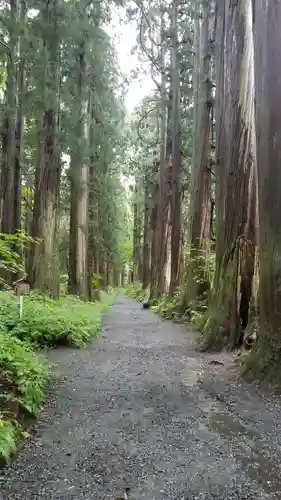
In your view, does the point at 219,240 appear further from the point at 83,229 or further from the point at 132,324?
the point at 83,229

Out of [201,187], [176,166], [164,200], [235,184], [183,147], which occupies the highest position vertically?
[183,147]

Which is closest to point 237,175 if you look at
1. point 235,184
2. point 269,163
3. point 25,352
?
point 235,184

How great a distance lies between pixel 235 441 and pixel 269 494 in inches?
31.4

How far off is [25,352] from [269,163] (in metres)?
3.55

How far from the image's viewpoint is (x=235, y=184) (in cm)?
735

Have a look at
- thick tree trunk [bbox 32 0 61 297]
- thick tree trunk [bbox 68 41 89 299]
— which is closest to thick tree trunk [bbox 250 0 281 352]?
thick tree trunk [bbox 32 0 61 297]

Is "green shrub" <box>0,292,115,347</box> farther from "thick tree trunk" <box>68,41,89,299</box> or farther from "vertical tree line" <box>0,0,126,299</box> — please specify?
"thick tree trunk" <box>68,41,89,299</box>

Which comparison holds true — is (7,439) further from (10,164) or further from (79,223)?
(79,223)

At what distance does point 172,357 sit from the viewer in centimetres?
677

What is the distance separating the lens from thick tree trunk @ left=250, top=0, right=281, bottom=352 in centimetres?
493

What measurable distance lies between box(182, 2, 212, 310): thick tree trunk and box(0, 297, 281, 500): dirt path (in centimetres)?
581

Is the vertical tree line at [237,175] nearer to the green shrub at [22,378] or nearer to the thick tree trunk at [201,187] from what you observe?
the thick tree trunk at [201,187]

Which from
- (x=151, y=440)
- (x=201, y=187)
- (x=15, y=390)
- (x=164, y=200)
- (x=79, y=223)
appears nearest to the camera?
(x=151, y=440)

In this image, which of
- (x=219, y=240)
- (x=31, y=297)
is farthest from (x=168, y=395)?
(x=31, y=297)
